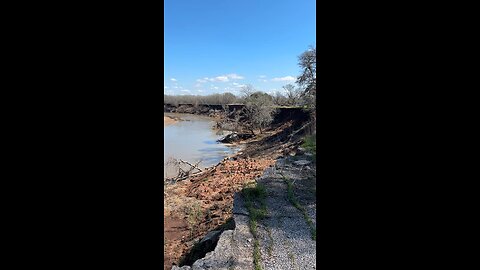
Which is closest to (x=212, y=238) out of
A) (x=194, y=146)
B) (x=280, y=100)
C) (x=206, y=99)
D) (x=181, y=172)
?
(x=181, y=172)

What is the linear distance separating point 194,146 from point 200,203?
668cm

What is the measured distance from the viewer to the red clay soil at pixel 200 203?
3809 mm

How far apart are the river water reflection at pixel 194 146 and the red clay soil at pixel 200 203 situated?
158cm

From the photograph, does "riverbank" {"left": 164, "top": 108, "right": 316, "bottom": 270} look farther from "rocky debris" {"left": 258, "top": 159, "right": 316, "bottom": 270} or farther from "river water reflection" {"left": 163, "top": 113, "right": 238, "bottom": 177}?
"river water reflection" {"left": 163, "top": 113, "right": 238, "bottom": 177}

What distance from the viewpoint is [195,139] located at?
12930 millimetres

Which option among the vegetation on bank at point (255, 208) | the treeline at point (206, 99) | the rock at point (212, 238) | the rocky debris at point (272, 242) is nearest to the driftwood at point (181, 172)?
the vegetation on bank at point (255, 208)

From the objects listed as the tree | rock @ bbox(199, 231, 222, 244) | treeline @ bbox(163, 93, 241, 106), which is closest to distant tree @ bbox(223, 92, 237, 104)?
treeline @ bbox(163, 93, 241, 106)

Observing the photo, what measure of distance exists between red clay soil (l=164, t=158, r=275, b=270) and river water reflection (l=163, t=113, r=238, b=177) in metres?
1.58

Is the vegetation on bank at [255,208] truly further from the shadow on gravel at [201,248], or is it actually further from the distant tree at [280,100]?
the distant tree at [280,100]

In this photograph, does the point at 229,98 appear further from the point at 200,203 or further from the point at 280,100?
the point at 200,203

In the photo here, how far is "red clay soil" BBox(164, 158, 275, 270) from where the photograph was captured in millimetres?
3809
